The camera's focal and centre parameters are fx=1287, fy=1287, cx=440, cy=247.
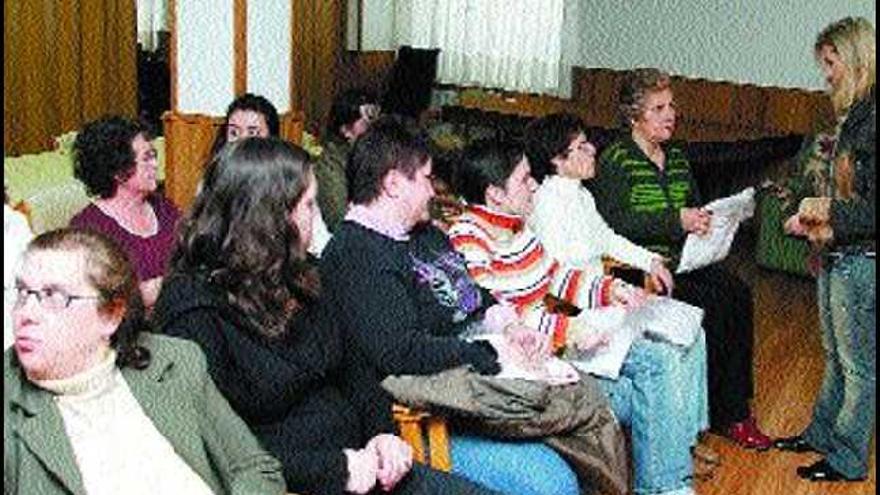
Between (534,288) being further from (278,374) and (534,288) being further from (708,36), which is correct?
(708,36)

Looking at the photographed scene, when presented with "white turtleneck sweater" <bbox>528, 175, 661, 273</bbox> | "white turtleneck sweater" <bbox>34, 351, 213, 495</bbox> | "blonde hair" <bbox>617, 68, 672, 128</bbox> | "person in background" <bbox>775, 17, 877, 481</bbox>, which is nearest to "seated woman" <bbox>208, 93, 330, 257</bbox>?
"white turtleneck sweater" <bbox>528, 175, 661, 273</bbox>

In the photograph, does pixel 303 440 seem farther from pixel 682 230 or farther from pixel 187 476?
pixel 682 230

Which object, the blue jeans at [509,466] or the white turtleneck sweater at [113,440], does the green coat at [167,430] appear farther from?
the blue jeans at [509,466]

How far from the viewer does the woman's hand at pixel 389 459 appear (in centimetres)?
246

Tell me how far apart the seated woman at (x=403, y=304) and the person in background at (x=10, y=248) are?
2.06 ft

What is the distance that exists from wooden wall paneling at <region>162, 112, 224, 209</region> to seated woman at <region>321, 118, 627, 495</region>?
5.77 ft

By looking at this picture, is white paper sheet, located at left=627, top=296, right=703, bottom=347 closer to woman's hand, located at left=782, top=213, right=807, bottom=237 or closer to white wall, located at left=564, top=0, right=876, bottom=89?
woman's hand, located at left=782, top=213, right=807, bottom=237

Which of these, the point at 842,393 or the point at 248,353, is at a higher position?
the point at 248,353

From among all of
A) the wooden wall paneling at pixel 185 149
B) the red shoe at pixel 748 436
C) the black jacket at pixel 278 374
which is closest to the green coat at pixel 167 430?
the black jacket at pixel 278 374

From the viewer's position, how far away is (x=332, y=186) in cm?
458

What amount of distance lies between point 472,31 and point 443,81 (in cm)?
41

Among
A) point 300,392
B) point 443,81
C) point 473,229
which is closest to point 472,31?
point 443,81

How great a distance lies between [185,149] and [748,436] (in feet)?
7.34

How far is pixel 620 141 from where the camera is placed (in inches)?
164
